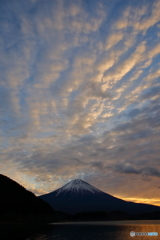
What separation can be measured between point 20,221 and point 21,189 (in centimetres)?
3397

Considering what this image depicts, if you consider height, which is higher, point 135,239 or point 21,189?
point 21,189

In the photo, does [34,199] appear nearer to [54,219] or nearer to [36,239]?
[54,219]

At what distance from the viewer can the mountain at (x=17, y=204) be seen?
423ft

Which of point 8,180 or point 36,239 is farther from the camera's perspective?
point 8,180

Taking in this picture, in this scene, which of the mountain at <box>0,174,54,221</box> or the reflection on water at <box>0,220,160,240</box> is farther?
the mountain at <box>0,174,54,221</box>

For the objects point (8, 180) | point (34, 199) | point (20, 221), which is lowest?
point (20, 221)

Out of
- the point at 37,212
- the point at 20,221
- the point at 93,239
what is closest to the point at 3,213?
the point at 20,221

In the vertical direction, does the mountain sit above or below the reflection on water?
above

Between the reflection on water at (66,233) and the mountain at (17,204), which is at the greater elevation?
the mountain at (17,204)

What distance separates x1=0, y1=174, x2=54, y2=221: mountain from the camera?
12900 cm

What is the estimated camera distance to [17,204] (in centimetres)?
14100

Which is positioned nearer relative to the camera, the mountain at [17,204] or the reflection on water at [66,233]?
the reflection on water at [66,233]

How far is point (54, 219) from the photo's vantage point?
7347 inches

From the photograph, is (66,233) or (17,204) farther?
(17,204)
